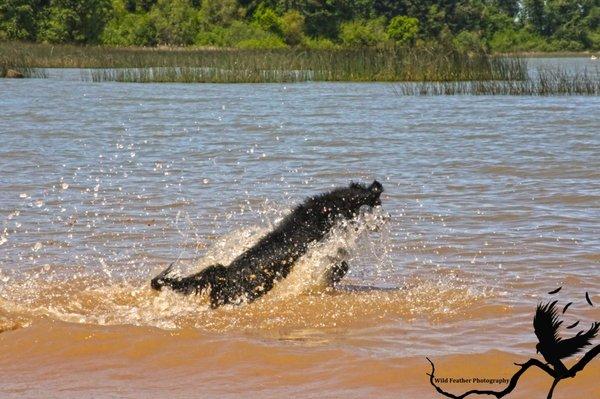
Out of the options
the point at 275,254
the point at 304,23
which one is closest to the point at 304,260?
the point at 275,254

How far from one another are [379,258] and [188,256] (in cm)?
157

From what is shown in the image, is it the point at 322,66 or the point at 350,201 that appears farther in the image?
the point at 322,66

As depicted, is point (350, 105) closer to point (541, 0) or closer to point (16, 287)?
point (16, 287)

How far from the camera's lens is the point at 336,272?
22.3 ft

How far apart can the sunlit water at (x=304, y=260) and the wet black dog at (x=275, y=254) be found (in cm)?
10

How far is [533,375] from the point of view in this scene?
15.9ft

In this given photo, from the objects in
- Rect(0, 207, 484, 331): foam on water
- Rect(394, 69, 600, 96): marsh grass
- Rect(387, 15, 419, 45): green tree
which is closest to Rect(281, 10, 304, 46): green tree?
Rect(387, 15, 419, 45): green tree

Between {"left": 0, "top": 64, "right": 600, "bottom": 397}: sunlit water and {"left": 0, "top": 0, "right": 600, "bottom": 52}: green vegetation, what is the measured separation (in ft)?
143

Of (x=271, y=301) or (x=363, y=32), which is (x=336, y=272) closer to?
(x=271, y=301)

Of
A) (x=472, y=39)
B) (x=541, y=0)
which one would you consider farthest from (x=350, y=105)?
(x=541, y=0)

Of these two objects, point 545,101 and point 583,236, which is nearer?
point 583,236

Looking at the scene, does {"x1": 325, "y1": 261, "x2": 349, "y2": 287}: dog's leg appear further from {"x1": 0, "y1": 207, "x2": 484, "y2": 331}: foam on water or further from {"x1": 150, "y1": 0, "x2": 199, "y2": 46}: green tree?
{"x1": 150, "y1": 0, "x2": 199, "y2": 46}: green tree

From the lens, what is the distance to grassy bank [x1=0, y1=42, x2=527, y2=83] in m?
33.2

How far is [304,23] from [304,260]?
84446 millimetres
